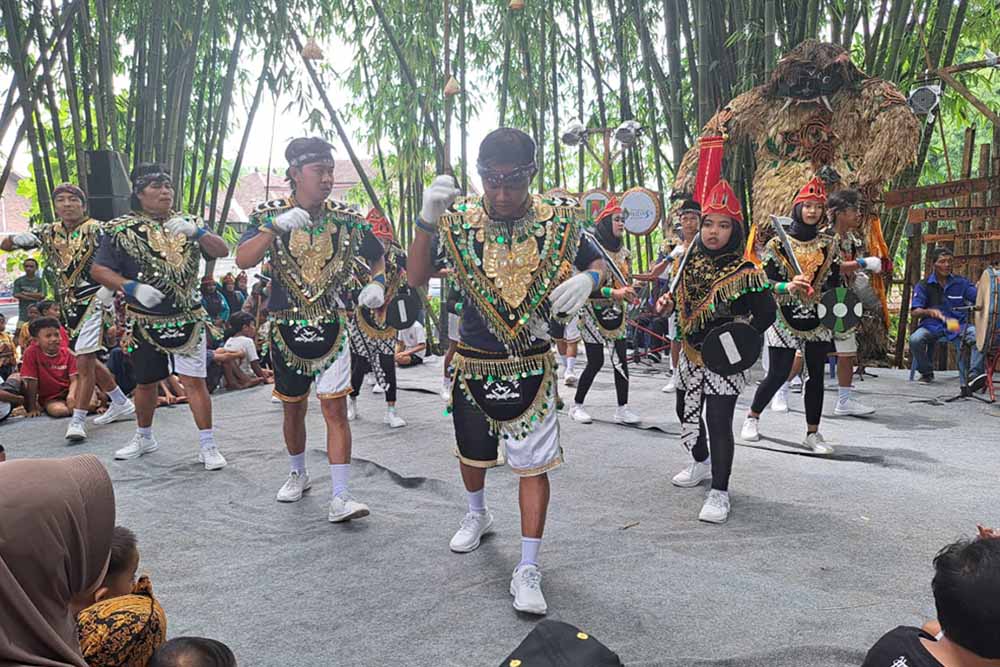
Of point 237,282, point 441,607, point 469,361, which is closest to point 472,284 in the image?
point 469,361

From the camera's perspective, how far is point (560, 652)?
166 cm

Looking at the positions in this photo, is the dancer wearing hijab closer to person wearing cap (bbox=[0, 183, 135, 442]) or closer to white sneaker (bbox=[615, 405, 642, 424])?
white sneaker (bbox=[615, 405, 642, 424])

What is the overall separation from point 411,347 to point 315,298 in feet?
17.6

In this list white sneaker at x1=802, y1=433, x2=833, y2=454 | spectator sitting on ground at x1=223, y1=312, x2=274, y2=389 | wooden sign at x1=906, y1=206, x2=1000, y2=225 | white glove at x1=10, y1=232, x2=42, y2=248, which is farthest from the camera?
spectator sitting on ground at x1=223, y1=312, x2=274, y2=389

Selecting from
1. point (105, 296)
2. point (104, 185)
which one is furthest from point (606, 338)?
point (104, 185)

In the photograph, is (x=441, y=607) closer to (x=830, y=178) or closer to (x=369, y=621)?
(x=369, y=621)

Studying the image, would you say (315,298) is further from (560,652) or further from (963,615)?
(963,615)

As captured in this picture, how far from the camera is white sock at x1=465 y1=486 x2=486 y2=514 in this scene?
2938 mm

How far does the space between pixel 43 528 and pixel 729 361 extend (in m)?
2.57

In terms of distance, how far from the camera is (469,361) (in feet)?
8.58

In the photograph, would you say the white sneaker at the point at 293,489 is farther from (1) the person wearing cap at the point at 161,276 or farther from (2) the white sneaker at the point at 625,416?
(2) the white sneaker at the point at 625,416

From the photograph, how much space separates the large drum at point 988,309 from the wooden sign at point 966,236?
0.99m

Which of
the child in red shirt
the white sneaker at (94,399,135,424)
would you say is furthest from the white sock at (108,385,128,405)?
the child in red shirt

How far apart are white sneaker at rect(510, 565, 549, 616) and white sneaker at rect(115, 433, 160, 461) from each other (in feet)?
9.52
